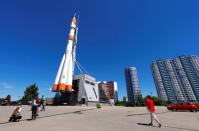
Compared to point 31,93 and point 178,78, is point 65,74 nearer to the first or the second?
point 31,93

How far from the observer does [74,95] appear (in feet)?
130

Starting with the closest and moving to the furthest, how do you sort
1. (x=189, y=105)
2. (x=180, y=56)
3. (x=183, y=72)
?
(x=189, y=105) < (x=183, y=72) < (x=180, y=56)

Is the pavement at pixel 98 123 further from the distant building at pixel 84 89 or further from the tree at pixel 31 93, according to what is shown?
the tree at pixel 31 93

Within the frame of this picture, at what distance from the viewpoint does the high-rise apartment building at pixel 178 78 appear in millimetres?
95688

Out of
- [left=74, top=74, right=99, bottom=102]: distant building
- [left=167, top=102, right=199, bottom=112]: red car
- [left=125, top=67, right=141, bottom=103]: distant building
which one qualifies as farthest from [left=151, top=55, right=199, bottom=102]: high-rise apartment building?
[left=167, top=102, right=199, bottom=112]: red car

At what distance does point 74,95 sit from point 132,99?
399ft

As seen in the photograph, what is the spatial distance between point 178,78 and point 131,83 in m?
57.1

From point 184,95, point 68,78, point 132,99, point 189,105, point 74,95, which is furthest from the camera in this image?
point 132,99

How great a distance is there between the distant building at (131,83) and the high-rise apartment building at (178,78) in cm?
3274

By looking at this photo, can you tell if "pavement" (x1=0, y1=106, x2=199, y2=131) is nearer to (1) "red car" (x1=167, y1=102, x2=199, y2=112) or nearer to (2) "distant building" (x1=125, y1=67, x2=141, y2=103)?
(1) "red car" (x1=167, y1=102, x2=199, y2=112)

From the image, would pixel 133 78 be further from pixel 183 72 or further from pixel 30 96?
pixel 30 96

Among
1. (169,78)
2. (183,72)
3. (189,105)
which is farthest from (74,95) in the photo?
(183,72)

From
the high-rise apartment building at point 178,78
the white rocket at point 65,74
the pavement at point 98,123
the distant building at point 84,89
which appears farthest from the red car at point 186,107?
the high-rise apartment building at point 178,78

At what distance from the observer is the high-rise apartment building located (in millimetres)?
95688
